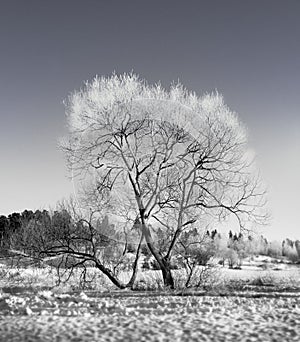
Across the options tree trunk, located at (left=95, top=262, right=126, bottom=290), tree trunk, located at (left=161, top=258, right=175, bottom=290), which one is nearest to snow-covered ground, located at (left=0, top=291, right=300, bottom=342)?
tree trunk, located at (left=95, top=262, right=126, bottom=290)

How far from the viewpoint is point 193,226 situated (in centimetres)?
1772

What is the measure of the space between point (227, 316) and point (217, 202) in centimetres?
1244

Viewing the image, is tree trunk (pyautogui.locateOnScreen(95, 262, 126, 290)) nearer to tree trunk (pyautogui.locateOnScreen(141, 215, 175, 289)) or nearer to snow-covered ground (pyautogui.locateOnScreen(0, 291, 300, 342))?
tree trunk (pyautogui.locateOnScreen(141, 215, 175, 289))

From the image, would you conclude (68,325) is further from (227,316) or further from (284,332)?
(284,332)

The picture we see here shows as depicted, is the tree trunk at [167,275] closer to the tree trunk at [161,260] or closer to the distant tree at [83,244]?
the tree trunk at [161,260]

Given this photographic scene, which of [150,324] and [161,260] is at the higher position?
[161,260]

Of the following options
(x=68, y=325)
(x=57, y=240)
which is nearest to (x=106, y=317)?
(x=68, y=325)

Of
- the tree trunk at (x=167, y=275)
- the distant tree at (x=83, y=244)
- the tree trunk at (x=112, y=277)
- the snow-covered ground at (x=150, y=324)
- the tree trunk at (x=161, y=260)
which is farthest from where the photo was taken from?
the distant tree at (x=83, y=244)

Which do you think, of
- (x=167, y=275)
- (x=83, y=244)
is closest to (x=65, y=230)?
(x=83, y=244)

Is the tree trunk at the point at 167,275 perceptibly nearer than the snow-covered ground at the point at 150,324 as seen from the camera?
No

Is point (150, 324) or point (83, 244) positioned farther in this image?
point (83, 244)

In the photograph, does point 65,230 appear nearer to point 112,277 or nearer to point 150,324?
point 112,277

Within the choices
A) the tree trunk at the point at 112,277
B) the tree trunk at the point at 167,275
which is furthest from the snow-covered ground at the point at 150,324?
the tree trunk at the point at 167,275

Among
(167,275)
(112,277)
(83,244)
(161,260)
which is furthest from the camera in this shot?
(83,244)
